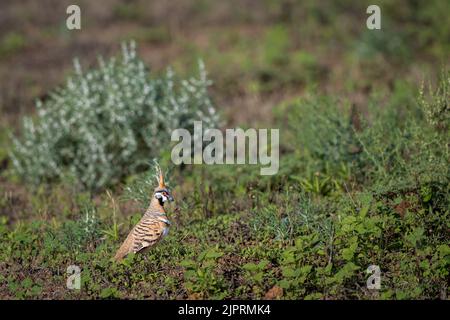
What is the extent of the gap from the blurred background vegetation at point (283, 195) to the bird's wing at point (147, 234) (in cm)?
19

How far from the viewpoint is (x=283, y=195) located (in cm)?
724

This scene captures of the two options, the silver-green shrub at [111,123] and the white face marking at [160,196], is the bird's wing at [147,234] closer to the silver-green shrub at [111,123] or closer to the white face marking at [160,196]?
the white face marking at [160,196]

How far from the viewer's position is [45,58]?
1341 cm

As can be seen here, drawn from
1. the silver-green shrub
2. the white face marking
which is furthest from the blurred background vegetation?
the white face marking

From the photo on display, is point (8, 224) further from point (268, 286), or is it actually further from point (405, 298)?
point (405, 298)

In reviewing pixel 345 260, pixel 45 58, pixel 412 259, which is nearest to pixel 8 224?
pixel 345 260

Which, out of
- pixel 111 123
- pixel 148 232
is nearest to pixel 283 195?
pixel 148 232

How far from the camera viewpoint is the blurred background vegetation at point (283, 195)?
5.81 meters

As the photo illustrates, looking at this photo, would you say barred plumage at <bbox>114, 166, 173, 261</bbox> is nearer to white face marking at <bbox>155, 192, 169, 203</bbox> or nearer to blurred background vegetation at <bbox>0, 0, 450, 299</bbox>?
white face marking at <bbox>155, 192, 169, 203</bbox>

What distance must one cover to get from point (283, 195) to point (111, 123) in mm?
2758

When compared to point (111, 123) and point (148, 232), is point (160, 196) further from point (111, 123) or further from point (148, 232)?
point (111, 123)

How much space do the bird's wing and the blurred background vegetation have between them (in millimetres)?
193

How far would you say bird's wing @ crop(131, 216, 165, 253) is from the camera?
19.5ft

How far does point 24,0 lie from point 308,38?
7.02 metres
